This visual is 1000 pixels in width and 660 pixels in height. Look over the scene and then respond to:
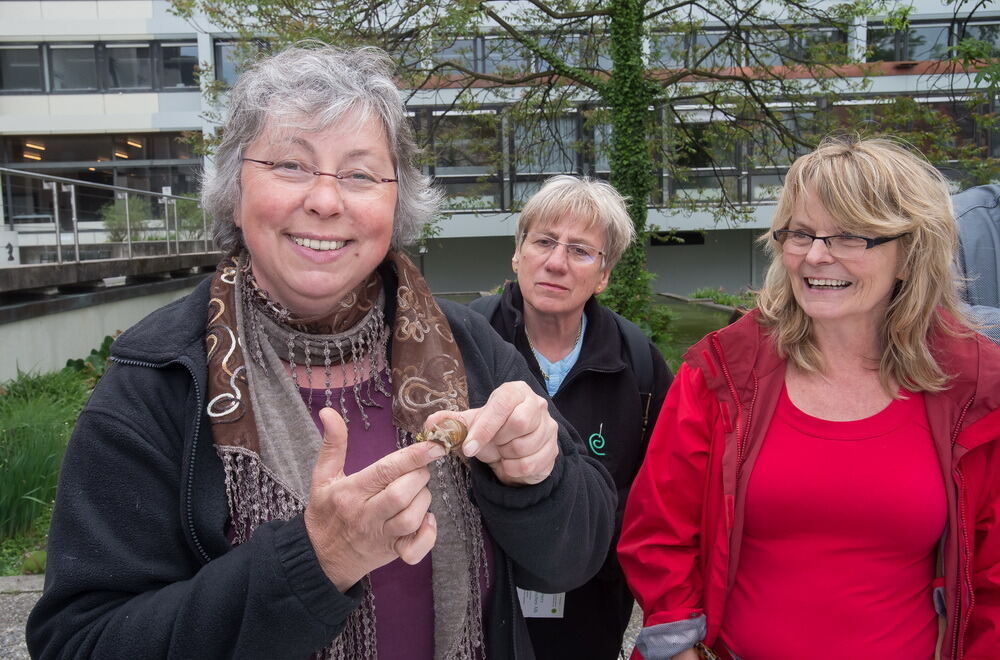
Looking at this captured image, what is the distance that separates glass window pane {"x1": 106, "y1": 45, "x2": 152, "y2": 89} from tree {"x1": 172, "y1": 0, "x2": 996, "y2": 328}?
15852mm

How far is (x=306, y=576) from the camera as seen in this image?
1233 mm

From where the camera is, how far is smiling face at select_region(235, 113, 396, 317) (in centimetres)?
153

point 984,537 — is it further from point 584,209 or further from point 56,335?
point 56,335

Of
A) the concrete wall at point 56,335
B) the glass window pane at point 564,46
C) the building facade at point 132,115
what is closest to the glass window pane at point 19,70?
the building facade at point 132,115

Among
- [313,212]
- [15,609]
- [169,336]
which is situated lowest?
[15,609]

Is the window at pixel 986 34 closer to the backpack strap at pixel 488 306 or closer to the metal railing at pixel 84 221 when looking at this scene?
the backpack strap at pixel 488 306

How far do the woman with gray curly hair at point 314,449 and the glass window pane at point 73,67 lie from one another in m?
26.6

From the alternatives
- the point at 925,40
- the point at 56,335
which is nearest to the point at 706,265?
the point at 925,40

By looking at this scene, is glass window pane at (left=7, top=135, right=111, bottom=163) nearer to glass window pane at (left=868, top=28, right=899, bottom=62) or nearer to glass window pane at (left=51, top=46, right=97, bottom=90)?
glass window pane at (left=51, top=46, right=97, bottom=90)

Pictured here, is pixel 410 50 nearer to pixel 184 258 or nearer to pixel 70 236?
pixel 70 236

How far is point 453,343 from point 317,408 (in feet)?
1.13

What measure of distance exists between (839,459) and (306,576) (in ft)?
4.62

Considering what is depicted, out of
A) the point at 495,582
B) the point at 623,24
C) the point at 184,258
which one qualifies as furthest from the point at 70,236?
the point at 495,582

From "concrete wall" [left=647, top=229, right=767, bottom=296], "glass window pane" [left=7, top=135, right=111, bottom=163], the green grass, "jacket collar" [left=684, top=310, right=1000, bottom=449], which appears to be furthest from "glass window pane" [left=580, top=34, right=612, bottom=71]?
"glass window pane" [left=7, top=135, right=111, bottom=163]
